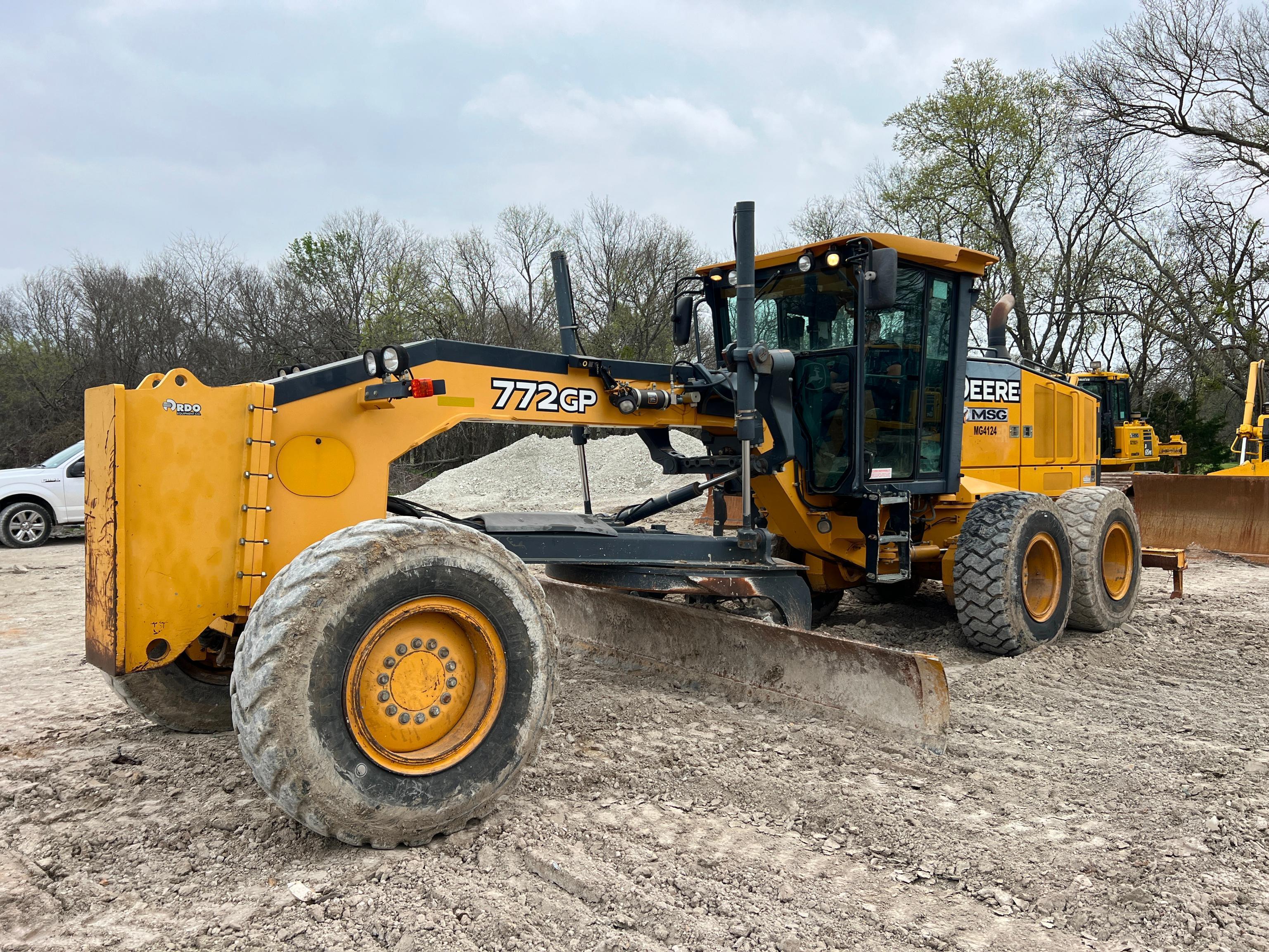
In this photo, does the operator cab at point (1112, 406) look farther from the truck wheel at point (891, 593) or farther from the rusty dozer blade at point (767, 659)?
the rusty dozer blade at point (767, 659)

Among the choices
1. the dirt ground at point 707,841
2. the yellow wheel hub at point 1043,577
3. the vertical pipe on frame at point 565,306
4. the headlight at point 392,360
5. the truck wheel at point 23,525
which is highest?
the vertical pipe on frame at point 565,306

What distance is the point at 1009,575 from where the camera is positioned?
5.84m

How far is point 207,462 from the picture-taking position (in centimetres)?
347

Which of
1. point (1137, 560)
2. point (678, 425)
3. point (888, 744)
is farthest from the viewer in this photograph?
point (1137, 560)

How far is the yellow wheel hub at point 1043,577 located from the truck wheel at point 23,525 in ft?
45.0

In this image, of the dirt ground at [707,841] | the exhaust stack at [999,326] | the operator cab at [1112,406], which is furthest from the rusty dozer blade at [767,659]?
the operator cab at [1112,406]

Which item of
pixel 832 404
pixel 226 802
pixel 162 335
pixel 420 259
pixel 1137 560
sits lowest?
pixel 226 802

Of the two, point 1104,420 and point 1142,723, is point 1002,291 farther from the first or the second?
point 1142,723

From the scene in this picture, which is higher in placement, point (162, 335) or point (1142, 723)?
point (162, 335)

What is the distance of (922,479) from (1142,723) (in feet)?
6.89

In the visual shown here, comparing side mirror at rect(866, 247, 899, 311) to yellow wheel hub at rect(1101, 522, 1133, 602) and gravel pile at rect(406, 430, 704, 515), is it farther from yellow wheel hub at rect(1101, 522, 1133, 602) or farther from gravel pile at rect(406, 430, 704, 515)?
gravel pile at rect(406, 430, 704, 515)

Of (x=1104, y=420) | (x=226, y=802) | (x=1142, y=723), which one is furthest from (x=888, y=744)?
(x=1104, y=420)

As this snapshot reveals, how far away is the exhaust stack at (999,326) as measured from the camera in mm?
6773

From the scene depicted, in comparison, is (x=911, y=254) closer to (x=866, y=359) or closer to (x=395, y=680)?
(x=866, y=359)
